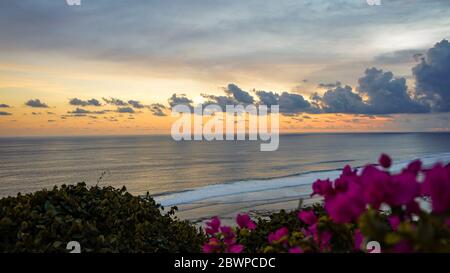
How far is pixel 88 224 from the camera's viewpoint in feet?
15.4

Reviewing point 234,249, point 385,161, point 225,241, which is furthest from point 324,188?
point 225,241

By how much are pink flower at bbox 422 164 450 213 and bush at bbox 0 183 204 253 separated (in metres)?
3.41

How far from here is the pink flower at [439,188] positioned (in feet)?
5.24

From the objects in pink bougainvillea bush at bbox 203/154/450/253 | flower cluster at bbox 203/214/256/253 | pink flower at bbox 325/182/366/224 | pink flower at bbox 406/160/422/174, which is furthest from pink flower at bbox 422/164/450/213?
flower cluster at bbox 203/214/256/253

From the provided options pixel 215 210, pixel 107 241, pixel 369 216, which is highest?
pixel 369 216

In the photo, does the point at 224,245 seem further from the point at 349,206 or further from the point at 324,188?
the point at 349,206

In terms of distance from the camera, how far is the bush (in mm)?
4555

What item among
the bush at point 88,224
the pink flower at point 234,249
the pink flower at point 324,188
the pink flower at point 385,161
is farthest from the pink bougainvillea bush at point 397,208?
the bush at point 88,224

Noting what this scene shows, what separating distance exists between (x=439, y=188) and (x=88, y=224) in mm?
3855

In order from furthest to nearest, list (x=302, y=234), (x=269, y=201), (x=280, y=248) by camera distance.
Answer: (x=269, y=201), (x=302, y=234), (x=280, y=248)

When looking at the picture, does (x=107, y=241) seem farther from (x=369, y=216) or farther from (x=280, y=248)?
(x=369, y=216)
